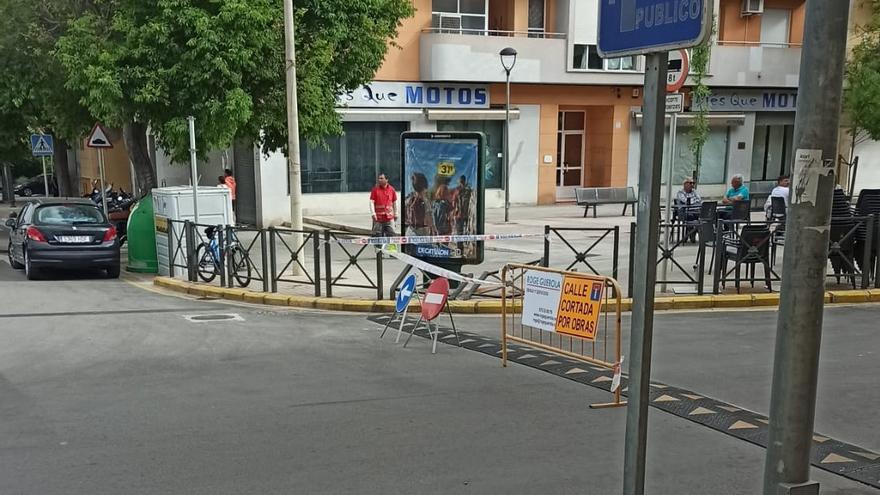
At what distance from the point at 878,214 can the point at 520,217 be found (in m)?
12.7

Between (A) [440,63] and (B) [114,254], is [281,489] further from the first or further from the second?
(A) [440,63]

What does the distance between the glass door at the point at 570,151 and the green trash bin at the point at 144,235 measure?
56.6 ft

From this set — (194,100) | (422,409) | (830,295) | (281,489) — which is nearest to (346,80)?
(194,100)

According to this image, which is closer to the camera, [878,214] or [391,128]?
[878,214]

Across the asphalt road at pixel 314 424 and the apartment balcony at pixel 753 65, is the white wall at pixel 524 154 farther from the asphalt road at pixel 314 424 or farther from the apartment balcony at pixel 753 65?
the asphalt road at pixel 314 424

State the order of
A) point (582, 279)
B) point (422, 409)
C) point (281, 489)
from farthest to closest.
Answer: point (582, 279), point (422, 409), point (281, 489)

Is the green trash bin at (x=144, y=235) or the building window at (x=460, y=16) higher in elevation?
the building window at (x=460, y=16)

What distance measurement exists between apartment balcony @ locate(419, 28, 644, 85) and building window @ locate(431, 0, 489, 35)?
129 mm

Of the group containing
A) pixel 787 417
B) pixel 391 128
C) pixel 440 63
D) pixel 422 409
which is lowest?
pixel 422 409

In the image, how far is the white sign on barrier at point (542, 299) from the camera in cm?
712

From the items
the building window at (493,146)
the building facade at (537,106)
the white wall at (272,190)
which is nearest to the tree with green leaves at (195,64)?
the white wall at (272,190)

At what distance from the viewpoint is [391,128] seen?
82.8ft

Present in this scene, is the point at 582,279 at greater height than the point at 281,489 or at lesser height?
greater

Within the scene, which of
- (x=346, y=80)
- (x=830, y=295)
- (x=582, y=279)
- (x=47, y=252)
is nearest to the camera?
(x=582, y=279)
